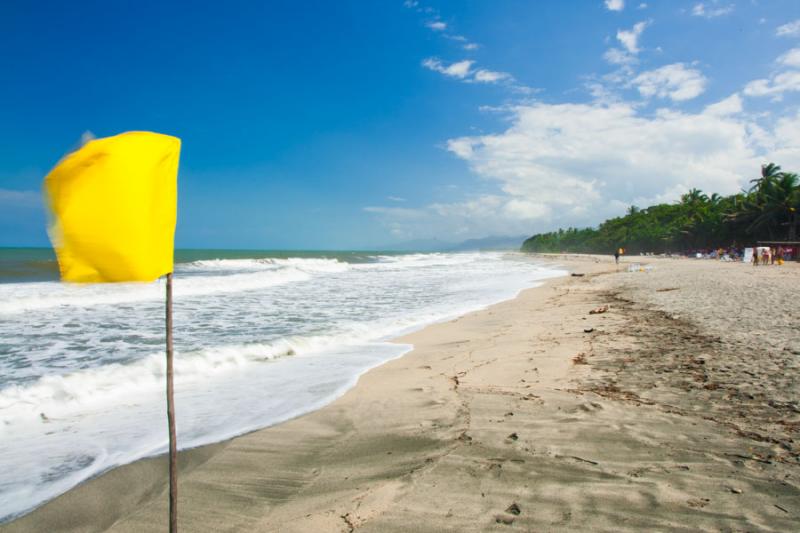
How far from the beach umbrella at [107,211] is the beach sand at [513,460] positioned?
198 centimetres

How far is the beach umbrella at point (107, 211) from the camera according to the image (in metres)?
1.49

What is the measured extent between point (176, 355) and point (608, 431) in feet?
21.8

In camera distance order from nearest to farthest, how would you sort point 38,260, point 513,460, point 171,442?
point 171,442, point 513,460, point 38,260

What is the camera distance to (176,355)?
718 cm

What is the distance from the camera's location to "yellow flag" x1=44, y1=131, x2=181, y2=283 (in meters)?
1.49

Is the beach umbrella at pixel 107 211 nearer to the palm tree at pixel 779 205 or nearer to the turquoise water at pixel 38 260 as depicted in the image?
the turquoise water at pixel 38 260

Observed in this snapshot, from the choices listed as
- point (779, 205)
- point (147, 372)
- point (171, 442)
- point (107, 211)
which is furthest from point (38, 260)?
point (779, 205)

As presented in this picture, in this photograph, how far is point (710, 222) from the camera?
213 ft

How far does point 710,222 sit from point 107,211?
3166 inches

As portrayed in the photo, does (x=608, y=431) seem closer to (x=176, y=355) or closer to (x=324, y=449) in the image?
(x=324, y=449)

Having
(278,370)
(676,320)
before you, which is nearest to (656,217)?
(676,320)

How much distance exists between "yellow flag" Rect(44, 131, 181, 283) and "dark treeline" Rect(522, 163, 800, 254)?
65.3m

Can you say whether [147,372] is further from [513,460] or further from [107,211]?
[107,211]

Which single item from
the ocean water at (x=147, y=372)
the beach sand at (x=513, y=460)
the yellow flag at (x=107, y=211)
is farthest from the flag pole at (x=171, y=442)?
the ocean water at (x=147, y=372)
